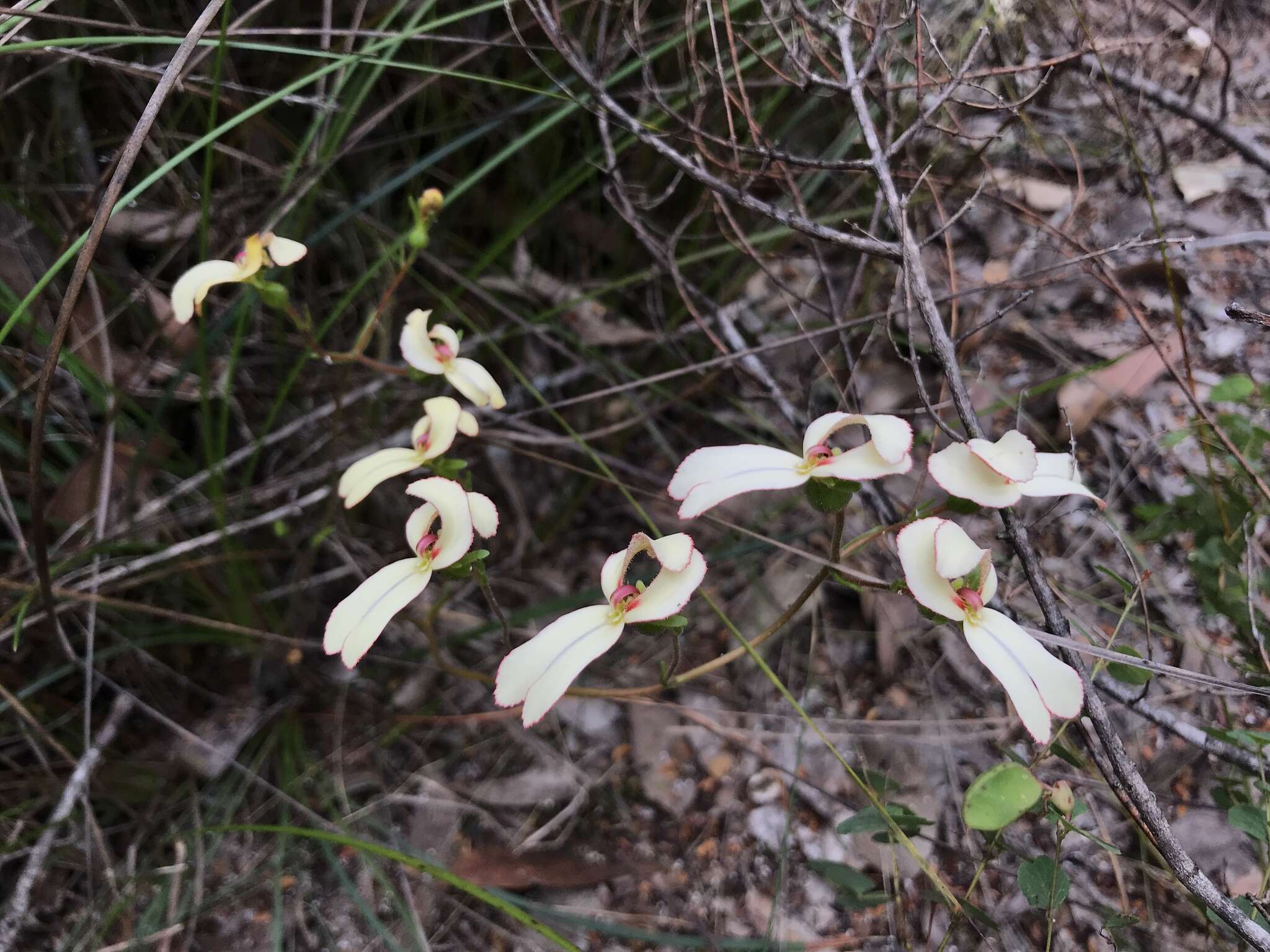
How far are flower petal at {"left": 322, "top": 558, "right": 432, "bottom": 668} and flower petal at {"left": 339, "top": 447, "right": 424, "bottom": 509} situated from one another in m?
0.11

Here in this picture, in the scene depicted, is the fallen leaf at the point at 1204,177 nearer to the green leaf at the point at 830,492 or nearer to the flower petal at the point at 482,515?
the green leaf at the point at 830,492

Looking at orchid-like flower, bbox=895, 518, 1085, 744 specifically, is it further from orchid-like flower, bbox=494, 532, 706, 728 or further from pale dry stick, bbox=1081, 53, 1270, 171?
pale dry stick, bbox=1081, 53, 1270, 171

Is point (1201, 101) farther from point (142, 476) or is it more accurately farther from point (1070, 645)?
point (142, 476)

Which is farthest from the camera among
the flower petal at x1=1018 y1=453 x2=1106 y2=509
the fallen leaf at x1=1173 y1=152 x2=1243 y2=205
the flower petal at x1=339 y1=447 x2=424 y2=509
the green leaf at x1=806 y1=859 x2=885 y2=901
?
the fallen leaf at x1=1173 y1=152 x2=1243 y2=205

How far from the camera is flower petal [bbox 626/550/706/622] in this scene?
0.64 metres

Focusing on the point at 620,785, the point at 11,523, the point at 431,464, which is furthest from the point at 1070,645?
the point at 11,523

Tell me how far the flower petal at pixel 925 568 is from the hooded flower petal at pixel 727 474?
0.09 meters

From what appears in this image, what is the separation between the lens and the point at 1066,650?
751 millimetres

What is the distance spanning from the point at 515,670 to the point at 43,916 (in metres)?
0.95

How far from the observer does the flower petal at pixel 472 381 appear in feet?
2.88

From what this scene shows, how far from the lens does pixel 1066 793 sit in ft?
2.48

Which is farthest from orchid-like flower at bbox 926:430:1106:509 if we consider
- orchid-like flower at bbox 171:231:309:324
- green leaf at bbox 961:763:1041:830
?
orchid-like flower at bbox 171:231:309:324

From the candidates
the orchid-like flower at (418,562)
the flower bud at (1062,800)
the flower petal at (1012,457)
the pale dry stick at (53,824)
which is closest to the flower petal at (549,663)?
the orchid-like flower at (418,562)

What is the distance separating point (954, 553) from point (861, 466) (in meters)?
0.09
